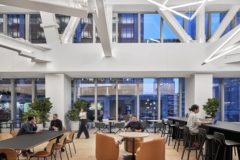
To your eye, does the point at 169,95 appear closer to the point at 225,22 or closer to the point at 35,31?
the point at 225,22

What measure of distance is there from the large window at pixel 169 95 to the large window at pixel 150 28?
2.46m

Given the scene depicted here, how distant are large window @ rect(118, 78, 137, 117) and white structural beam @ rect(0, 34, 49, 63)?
472cm

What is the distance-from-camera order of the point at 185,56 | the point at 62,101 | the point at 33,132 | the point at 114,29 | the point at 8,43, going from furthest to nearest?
the point at 114,29 → the point at 62,101 → the point at 185,56 → the point at 8,43 → the point at 33,132

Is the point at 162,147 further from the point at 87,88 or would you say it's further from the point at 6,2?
the point at 87,88

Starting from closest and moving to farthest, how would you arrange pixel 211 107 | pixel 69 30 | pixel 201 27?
pixel 211 107 → pixel 201 27 → pixel 69 30

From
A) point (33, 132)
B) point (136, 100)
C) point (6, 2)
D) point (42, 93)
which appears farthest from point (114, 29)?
point (6, 2)

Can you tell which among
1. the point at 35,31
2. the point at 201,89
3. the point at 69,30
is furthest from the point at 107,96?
the point at 35,31

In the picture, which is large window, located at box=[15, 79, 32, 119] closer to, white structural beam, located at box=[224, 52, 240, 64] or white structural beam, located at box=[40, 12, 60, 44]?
white structural beam, located at box=[40, 12, 60, 44]

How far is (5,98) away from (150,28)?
9.40m

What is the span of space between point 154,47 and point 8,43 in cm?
609

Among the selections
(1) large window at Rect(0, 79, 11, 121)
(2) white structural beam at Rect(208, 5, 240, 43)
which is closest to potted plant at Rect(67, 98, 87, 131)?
(1) large window at Rect(0, 79, 11, 121)

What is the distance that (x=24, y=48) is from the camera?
852 cm

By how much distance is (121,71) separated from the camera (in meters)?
10.1

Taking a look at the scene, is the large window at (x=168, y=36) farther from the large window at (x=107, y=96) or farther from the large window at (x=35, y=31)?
the large window at (x=35, y=31)
